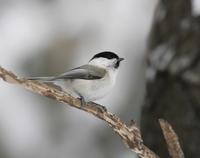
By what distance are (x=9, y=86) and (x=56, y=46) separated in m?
0.47

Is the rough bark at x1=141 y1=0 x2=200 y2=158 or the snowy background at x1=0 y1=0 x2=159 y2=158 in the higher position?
the rough bark at x1=141 y1=0 x2=200 y2=158

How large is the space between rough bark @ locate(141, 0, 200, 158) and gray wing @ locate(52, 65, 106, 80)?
0.36 meters

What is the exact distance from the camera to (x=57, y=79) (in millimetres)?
2271

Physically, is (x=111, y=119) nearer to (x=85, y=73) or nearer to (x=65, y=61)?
(x=85, y=73)

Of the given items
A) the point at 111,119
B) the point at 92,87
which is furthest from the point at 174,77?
the point at 111,119

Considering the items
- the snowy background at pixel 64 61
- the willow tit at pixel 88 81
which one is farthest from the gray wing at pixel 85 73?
the snowy background at pixel 64 61

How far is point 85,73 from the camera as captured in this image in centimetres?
236

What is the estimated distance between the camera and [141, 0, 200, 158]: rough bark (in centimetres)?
264

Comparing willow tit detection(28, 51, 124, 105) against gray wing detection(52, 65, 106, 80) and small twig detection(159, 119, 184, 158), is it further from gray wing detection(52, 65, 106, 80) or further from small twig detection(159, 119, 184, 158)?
small twig detection(159, 119, 184, 158)

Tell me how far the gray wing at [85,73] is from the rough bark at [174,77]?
360mm

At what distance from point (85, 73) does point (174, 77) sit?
49 cm

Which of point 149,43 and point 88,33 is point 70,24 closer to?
point 88,33

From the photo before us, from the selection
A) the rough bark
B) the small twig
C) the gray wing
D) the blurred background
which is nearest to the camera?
the small twig

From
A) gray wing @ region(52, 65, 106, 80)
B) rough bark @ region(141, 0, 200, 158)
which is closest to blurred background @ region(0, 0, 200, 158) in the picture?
rough bark @ region(141, 0, 200, 158)
